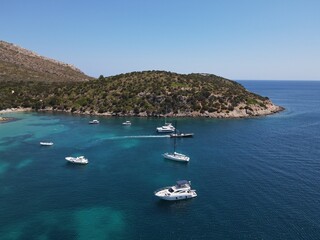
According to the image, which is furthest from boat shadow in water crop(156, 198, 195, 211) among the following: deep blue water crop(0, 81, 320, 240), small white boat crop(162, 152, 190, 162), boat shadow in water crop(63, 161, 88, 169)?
boat shadow in water crop(63, 161, 88, 169)

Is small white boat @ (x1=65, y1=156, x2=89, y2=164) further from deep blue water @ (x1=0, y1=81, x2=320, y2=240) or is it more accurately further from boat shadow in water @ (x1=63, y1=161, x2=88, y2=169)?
deep blue water @ (x1=0, y1=81, x2=320, y2=240)

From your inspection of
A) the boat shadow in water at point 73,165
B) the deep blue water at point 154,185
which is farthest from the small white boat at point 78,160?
the deep blue water at point 154,185

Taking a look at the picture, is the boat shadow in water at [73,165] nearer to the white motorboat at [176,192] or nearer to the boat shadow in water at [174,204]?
the white motorboat at [176,192]

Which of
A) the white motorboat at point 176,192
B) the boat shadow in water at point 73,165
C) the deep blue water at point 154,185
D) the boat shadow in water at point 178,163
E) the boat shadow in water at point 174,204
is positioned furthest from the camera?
the boat shadow in water at point 178,163

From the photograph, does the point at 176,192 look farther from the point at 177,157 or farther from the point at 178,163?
the point at 177,157

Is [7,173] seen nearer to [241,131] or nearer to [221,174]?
[221,174]

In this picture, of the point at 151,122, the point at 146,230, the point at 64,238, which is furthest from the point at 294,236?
the point at 151,122
